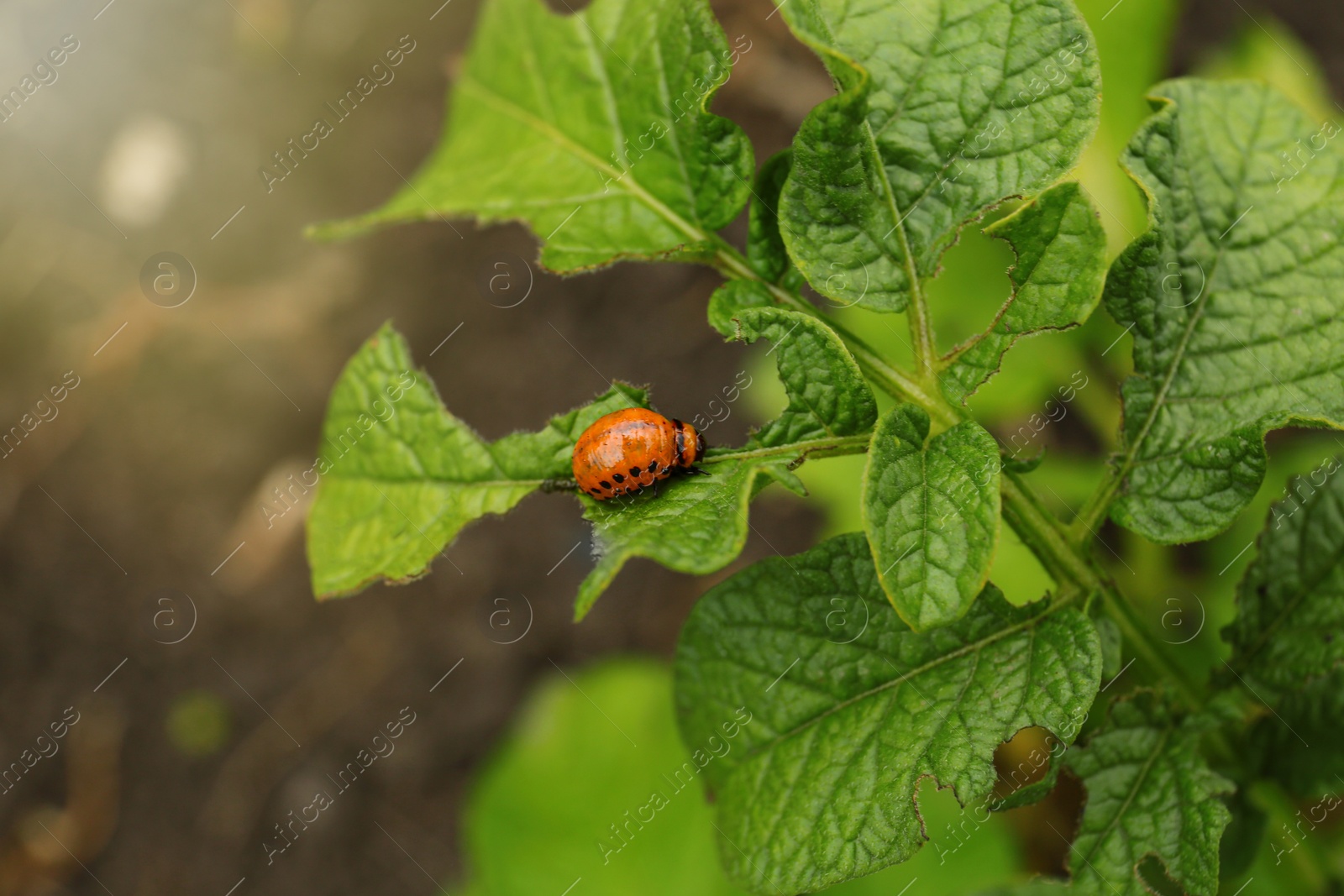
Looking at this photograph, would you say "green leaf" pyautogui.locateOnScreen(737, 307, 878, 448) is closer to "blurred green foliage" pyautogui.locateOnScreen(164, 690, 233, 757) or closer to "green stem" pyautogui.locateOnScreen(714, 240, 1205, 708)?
"green stem" pyautogui.locateOnScreen(714, 240, 1205, 708)

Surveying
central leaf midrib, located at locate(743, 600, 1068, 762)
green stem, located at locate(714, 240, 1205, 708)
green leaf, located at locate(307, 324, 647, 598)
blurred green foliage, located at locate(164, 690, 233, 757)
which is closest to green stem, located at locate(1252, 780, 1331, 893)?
green stem, located at locate(714, 240, 1205, 708)

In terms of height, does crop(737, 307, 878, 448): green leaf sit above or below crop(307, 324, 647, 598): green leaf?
below

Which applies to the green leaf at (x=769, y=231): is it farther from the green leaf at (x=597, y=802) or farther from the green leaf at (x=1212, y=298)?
the green leaf at (x=597, y=802)

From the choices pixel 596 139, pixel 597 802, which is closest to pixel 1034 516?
pixel 596 139

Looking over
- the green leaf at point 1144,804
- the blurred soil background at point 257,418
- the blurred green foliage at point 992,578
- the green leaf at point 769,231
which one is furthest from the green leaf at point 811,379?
the blurred soil background at point 257,418

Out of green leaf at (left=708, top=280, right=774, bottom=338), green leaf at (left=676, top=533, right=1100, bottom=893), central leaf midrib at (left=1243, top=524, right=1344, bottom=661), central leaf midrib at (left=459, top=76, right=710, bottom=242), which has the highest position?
central leaf midrib at (left=459, top=76, right=710, bottom=242)

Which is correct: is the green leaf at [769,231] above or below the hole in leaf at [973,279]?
above

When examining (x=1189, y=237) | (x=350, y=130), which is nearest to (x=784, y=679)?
(x=1189, y=237)
